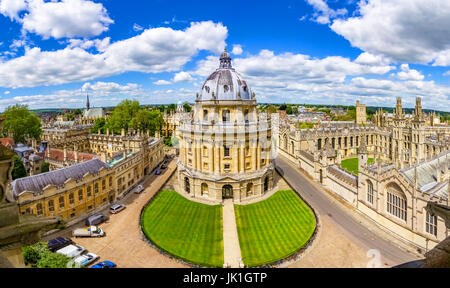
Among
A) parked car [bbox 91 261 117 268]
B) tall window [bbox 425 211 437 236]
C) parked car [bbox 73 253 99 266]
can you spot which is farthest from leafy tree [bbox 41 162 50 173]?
tall window [bbox 425 211 437 236]

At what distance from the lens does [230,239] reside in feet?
91.0

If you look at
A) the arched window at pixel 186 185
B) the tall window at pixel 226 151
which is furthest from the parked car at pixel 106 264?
the tall window at pixel 226 151

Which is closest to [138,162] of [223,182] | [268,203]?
[223,182]

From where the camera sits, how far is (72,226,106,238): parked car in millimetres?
27125

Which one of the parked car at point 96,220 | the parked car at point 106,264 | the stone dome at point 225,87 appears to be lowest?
the parked car at point 106,264

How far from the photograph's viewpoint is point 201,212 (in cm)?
3422

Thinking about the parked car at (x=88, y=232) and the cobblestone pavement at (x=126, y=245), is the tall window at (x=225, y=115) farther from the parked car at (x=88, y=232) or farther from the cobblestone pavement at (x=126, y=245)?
the parked car at (x=88, y=232)

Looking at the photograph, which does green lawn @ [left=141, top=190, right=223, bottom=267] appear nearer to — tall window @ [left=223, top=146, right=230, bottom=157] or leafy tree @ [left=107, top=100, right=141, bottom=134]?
tall window @ [left=223, top=146, right=230, bottom=157]

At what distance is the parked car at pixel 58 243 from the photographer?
2445 cm

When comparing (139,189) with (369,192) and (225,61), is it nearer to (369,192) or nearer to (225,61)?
(225,61)

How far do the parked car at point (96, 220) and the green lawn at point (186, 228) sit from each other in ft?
15.0

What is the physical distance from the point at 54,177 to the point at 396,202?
122ft
